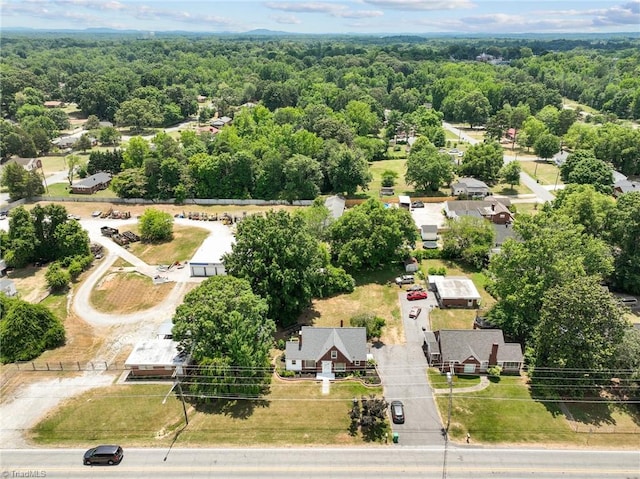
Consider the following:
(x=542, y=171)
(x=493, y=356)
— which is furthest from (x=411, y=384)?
(x=542, y=171)

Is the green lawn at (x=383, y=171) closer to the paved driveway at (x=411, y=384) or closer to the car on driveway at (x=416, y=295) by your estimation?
the car on driveway at (x=416, y=295)

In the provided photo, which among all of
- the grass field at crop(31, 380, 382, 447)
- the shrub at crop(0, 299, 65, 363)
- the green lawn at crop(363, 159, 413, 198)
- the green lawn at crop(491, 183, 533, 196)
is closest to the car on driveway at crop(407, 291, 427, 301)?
the grass field at crop(31, 380, 382, 447)

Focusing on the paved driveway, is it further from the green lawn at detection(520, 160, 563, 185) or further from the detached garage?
the green lawn at detection(520, 160, 563, 185)

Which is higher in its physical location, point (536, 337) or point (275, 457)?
point (536, 337)

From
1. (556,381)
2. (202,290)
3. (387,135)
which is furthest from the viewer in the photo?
(387,135)

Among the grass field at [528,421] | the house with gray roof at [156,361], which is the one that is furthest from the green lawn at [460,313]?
the house with gray roof at [156,361]

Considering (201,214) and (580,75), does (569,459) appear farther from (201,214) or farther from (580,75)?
(580,75)

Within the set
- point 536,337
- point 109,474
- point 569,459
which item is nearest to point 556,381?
point 536,337
